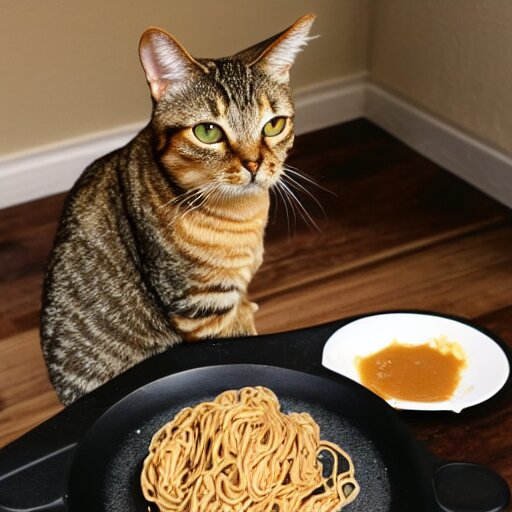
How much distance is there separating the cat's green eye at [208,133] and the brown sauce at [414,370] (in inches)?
14.2

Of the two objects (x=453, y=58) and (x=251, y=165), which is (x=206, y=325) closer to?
(x=251, y=165)

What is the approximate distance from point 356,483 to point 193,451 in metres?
0.18

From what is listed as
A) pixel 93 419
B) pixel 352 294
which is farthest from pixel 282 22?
pixel 93 419

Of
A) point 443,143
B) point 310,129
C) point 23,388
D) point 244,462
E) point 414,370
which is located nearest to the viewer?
point 244,462

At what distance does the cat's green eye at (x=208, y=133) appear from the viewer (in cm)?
126

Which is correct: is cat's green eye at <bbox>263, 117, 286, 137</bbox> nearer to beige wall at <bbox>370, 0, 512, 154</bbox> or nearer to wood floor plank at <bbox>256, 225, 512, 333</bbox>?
wood floor plank at <bbox>256, 225, 512, 333</bbox>

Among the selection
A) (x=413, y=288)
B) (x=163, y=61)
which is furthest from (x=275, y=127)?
(x=413, y=288)

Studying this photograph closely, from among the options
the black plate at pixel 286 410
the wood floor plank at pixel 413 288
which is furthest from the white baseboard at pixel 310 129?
the black plate at pixel 286 410

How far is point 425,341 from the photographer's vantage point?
3.99 ft

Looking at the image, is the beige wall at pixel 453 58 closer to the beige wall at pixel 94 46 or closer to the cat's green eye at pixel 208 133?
the beige wall at pixel 94 46

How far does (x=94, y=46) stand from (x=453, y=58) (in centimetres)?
86

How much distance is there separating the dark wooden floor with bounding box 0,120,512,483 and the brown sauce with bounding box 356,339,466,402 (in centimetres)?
48

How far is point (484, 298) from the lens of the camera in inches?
70.8

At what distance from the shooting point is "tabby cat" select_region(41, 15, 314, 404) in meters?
1.26
